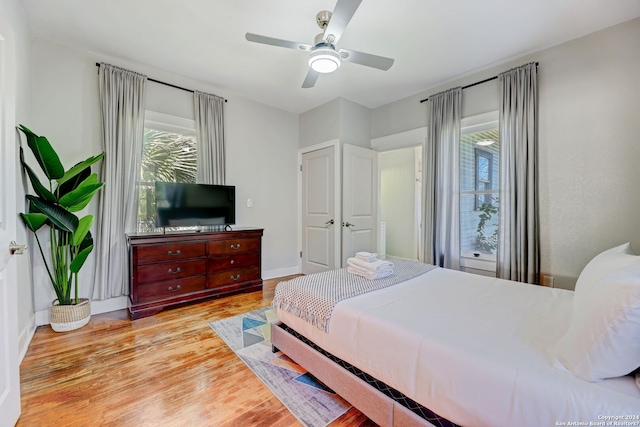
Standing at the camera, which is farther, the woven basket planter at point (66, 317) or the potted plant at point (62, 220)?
the woven basket planter at point (66, 317)

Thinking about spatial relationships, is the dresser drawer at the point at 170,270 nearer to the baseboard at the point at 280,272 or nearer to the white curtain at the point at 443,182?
the baseboard at the point at 280,272

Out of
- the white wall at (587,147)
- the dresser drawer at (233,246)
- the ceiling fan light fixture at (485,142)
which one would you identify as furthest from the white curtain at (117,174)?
the white wall at (587,147)

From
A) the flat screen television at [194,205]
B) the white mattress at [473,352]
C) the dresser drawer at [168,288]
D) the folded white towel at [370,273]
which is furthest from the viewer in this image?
the flat screen television at [194,205]

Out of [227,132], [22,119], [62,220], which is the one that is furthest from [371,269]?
[22,119]

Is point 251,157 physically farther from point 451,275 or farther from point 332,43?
point 451,275

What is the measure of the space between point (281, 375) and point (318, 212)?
2.76 metres

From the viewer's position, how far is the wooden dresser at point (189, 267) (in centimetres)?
287

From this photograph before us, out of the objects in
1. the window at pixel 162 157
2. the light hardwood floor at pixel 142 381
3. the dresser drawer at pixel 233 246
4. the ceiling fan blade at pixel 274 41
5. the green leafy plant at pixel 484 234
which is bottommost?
the light hardwood floor at pixel 142 381

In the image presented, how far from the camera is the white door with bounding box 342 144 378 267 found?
401 cm

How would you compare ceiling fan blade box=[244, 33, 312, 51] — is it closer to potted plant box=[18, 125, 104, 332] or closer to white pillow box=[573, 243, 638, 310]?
potted plant box=[18, 125, 104, 332]

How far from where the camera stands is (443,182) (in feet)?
11.4

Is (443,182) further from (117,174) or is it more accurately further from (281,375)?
(117,174)

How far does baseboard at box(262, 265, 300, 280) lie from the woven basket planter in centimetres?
224

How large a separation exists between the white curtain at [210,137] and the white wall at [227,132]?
0.41 feet
